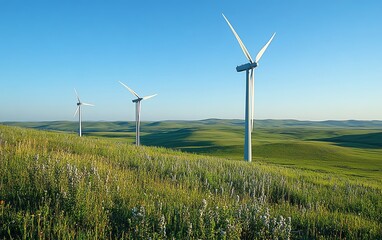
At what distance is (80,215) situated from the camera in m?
5.06

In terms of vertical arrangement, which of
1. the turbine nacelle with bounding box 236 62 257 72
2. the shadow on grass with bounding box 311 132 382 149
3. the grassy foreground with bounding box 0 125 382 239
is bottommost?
the shadow on grass with bounding box 311 132 382 149

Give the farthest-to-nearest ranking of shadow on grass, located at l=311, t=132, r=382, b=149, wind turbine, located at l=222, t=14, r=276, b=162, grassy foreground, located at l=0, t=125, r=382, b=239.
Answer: shadow on grass, located at l=311, t=132, r=382, b=149 → wind turbine, located at l=222, t=14, r=276, b=162 → grassy foreground, located at l=0, t=125, r=382, b=239

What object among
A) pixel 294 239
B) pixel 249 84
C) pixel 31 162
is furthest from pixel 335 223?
pixel 249 84

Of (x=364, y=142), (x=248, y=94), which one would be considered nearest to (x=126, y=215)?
(x=248, y=94)

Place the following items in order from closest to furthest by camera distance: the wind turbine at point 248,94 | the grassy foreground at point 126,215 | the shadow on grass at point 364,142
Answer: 1. the grassy foreground at point 126,215
2. the wind turbine at point 248,94
3. the shadow on grass at point 364,142

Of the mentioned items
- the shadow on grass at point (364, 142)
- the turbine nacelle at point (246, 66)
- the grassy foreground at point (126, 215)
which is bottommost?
the shadow on grass at point (364, 142)

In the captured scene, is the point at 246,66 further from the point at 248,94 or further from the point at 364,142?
the point at 364,142

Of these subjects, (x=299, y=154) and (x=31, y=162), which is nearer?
(x=31, y=162)

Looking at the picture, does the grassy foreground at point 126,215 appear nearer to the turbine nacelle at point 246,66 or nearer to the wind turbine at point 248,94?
the wind turbine at point 248,94

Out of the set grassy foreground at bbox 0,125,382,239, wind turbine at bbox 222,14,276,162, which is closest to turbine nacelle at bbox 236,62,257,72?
wind turbine at bbox 222,14,276,162

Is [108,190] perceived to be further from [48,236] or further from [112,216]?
[48,236]

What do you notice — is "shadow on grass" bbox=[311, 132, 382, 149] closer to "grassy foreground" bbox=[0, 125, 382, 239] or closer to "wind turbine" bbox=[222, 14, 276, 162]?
"wind turbine" bbox=[222, 14, 276, 162]

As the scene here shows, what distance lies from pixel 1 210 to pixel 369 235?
6.84 meters

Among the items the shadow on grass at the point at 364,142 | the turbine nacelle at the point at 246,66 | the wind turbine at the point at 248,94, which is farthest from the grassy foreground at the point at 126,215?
the shadow on grass at the point at 364,142
